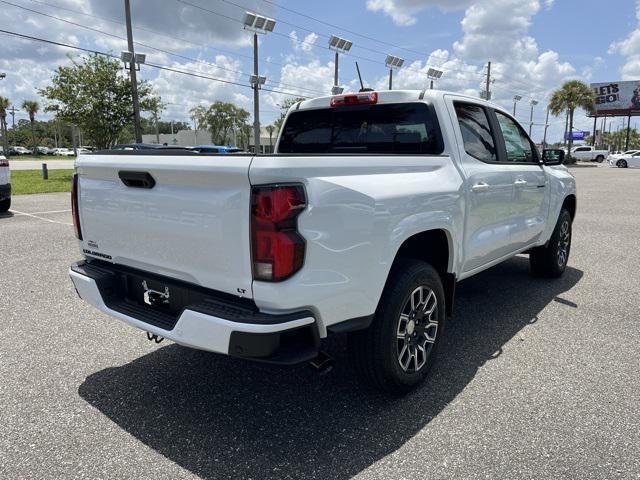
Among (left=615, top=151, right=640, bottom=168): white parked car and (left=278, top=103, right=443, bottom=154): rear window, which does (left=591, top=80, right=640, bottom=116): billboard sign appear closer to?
(left=615, top=151, right=640, bottom=168): white parked car

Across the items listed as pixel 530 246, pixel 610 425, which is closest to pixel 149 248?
pixel 610 425

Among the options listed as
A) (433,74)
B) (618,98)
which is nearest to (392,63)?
(433,74)

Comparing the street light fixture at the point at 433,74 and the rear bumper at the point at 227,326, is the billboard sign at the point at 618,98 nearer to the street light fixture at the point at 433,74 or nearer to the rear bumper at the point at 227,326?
the street light fixture at the point at 433,74

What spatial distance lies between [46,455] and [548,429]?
2679 millimetres

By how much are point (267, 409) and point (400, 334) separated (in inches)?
36.2

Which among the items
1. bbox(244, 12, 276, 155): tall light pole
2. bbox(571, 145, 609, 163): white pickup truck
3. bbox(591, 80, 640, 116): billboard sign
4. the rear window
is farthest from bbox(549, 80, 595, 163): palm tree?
the rear window

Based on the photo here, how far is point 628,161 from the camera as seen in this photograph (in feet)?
144

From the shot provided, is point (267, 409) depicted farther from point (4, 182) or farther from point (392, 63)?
point (392, 63)

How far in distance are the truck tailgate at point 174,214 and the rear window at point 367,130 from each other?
1.80 meters

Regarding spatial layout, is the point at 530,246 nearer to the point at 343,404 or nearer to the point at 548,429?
the point at 548,429

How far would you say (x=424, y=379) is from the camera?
10.6 feet

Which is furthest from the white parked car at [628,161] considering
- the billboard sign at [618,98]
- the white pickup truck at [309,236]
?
the white pickup truck at [309,236]

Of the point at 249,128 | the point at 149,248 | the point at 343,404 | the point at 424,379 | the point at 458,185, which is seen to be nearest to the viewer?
the point at 149,248

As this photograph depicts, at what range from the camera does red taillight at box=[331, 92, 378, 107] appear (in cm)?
381
